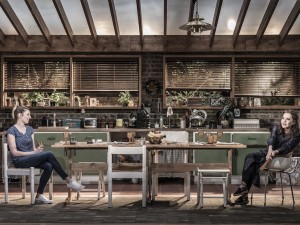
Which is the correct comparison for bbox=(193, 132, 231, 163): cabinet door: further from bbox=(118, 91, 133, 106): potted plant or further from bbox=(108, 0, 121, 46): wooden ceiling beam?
bbox=(108, 0, 121, 46): wooden ceiling beam

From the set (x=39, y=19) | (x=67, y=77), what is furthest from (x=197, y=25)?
(x=67, y=77)

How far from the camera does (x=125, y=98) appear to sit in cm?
947

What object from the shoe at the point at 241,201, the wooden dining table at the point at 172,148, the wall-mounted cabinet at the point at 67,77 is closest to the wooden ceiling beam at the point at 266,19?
the wall-mounted cabinet at the point at 67,77

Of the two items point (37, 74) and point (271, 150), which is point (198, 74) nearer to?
point (37, 74)

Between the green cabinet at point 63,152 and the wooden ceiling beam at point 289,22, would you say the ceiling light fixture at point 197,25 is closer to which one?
the wooden ceiling beam at point 289,22

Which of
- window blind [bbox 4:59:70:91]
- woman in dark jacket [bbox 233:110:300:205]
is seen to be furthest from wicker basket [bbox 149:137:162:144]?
window blind [bbox 4:59:70:91]

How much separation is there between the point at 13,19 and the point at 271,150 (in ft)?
15.7

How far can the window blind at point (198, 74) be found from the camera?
9.55m

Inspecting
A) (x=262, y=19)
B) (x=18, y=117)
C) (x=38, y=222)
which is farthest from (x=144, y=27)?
(x=38, y=222)

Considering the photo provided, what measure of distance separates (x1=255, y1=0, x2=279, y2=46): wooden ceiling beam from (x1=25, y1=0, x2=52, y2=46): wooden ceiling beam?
12.2ft

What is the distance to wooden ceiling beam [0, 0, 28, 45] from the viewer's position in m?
8.12

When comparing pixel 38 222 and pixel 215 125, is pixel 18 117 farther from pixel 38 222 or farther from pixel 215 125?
pixel 215 125

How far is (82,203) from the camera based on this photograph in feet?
21.1

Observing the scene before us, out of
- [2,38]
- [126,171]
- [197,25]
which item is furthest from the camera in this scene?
[2,38]
